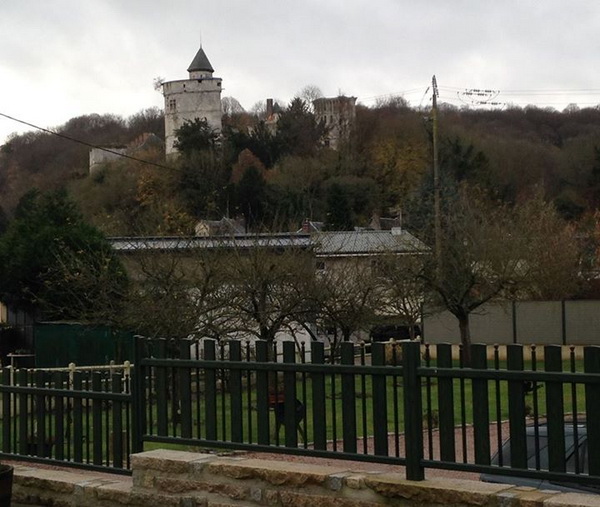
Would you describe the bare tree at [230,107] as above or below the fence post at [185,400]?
above

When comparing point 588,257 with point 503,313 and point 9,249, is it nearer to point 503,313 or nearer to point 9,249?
point 503,313

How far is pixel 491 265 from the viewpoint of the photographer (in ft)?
134

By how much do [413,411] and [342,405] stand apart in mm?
792

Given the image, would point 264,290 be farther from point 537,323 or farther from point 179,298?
point 537,323

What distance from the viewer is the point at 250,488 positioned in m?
8.77

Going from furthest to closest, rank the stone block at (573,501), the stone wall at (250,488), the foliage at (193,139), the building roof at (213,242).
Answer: the foliage at (193,139), the building roof at (213,242), the stone wall at (250,488), the stone block at (573,501)

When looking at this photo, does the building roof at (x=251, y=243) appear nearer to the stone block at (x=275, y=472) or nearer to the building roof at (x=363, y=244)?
the building roof at (x=363, y=244)

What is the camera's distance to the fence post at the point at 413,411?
26.3ft

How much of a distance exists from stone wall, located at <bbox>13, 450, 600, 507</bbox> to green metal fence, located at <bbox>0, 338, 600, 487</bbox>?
15 centimetres

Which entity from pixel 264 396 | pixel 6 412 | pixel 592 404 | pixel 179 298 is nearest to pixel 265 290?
pixel 179 298

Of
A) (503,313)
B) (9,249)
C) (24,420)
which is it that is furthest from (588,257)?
(24,420)

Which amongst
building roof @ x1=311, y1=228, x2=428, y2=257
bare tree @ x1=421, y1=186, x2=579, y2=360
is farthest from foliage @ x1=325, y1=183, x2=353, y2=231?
bare tree @ x1=421, y1=186, x2=579, y2=360

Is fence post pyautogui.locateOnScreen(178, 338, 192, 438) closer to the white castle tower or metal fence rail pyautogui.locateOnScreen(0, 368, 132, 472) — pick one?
metal fence rail pyautogui.locateOnScreen(0, 368, 132, 472)

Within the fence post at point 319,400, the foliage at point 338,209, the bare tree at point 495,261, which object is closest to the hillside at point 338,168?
the foliage at point 338,209
